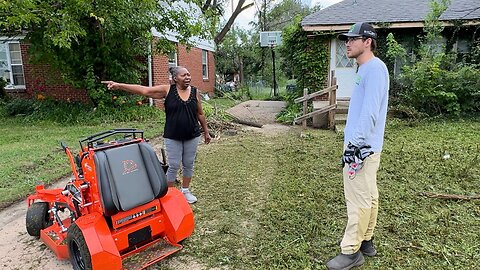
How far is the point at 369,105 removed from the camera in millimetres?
2438

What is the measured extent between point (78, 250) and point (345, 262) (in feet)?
6.87

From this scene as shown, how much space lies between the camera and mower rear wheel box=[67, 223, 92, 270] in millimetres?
2475

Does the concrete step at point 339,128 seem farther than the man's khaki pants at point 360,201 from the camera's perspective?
Yes

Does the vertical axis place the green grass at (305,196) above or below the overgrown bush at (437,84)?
below

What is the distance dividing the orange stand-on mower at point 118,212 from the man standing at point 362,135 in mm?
1379

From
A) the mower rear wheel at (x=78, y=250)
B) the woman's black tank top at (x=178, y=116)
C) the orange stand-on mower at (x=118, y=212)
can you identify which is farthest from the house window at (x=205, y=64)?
the mower rear wheel at (x=78, y=250)

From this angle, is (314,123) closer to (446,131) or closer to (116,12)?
(446,131)

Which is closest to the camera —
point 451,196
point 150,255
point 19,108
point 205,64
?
point 150,255

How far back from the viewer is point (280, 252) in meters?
3.05

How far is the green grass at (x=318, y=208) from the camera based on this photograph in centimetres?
297

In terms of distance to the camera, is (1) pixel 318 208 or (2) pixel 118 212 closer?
(2) pixel 118 212

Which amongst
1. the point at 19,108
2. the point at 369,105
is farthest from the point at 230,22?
Result: the point at 369,105

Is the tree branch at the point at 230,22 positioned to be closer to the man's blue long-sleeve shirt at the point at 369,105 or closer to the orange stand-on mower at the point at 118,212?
the orange stand-on mower at the point at 118,212

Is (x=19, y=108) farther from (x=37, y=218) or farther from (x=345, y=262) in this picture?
(x=345, y=262)
